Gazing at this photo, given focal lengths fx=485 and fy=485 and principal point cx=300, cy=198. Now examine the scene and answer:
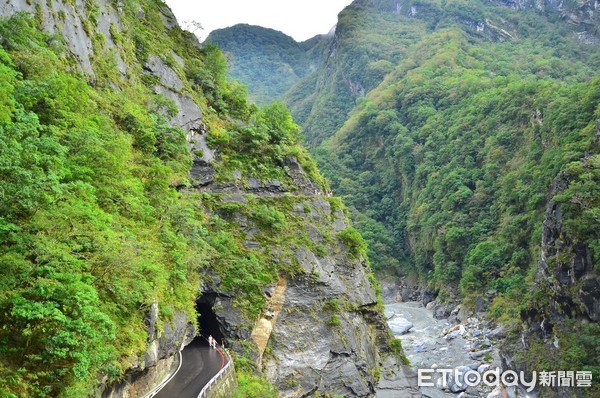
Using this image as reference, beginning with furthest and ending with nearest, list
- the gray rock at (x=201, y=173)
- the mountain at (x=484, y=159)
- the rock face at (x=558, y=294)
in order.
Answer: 1. the mountain at (x=484, y=159)
2. the rock face at (x=558, y=294)
3. the gray rock at (x=201, y=173)

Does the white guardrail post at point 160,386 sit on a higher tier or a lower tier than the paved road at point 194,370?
higher

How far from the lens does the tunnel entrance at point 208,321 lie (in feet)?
86.6

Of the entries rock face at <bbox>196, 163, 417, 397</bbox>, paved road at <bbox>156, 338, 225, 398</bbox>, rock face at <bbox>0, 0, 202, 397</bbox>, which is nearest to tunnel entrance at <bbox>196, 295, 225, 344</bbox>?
rock face at <bbox>196, 163, 417, 397</bbox>

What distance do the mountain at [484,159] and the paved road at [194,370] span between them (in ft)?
88.9

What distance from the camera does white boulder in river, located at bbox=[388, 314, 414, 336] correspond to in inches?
2402

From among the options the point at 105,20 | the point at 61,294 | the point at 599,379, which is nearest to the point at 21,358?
the point at 61,294

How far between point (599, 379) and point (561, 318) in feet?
23.5

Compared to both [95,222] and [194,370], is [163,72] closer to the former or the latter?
[194,370]

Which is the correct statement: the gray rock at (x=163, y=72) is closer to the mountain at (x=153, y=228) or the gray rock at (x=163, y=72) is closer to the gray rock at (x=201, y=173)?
the mountain at (x=153, y=228)

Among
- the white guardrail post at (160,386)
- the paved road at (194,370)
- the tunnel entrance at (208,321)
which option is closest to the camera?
the white guardrail post at (160,386)

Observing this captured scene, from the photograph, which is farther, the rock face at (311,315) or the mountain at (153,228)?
the rock face at (311,315)

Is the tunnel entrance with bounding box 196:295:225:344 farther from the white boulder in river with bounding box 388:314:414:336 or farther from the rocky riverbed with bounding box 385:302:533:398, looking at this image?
the white boulder in river with bounding box 388:314:414:336

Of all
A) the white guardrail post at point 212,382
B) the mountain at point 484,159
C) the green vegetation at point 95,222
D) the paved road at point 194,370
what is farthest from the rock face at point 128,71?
the mountain at point 484,159

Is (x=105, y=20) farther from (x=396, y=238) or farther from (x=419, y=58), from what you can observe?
(x=419, y=58)
